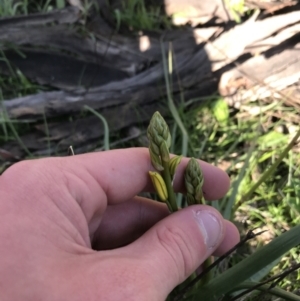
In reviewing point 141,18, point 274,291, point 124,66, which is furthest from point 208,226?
point 141,18

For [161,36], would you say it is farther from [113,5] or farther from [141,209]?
[141,209]

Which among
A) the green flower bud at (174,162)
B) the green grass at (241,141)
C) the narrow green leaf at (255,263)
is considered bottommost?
the green grass at (241,141)

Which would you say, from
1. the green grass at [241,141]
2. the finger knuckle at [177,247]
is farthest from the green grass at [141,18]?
the finger knuckle at [177,247]

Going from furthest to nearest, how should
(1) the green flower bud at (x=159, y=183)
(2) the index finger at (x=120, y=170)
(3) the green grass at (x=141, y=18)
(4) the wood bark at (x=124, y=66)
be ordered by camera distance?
(3) the green grass at (x=141, y=18) < (4) the wood bark at (x=124, y=66) < (2) the index finger at (x=120, y=170) < (1) the green flower bud at (x=159, y=183)

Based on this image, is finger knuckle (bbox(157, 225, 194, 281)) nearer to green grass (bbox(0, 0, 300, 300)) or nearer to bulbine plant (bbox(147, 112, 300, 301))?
bulbine plant (bbox(147, 112, 300, 301))

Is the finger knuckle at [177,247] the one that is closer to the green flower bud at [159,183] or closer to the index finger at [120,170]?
the green flower bud at [159,183]

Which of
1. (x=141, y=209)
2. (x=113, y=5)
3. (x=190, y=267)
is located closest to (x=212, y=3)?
(x=113, y=5)
